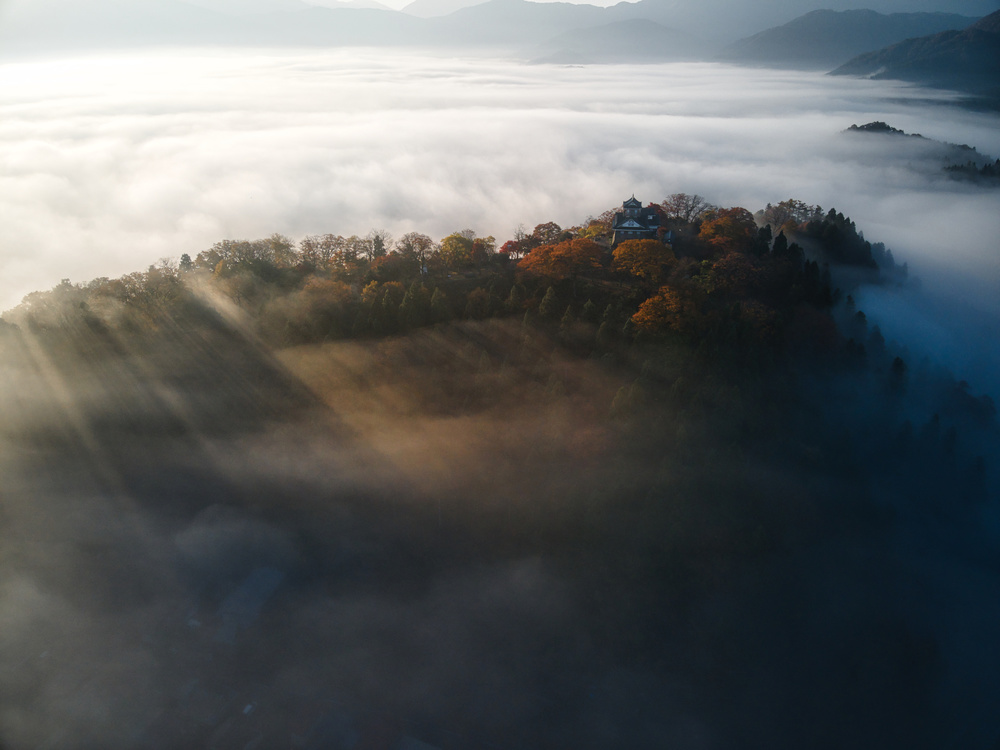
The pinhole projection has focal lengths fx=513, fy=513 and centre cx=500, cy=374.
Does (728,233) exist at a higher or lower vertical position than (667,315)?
higher

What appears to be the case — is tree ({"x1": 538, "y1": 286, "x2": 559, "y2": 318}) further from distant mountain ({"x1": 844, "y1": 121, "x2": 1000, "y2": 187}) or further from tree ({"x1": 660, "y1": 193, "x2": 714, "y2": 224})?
distant mountain ({"x1": 844, "y1": 121, "x2": 1000, "y2": 187})

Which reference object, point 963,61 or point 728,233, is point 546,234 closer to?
point 728,233

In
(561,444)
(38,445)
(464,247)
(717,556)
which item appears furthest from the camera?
(464,247)

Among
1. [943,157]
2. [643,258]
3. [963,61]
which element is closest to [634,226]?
[643,258]

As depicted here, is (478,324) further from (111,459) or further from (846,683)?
(846,683)

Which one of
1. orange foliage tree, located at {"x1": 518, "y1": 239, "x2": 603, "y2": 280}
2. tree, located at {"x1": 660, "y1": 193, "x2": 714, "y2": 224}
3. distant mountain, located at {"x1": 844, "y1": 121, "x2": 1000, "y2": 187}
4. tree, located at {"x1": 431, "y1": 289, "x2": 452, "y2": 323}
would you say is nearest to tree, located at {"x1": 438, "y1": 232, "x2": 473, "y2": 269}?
orange foliage tree, located at {"x1": 518, "y1": 239, "x2": 603, "y2": 280}

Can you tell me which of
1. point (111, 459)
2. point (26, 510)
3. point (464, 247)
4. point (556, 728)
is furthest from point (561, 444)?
point (26, 510)
